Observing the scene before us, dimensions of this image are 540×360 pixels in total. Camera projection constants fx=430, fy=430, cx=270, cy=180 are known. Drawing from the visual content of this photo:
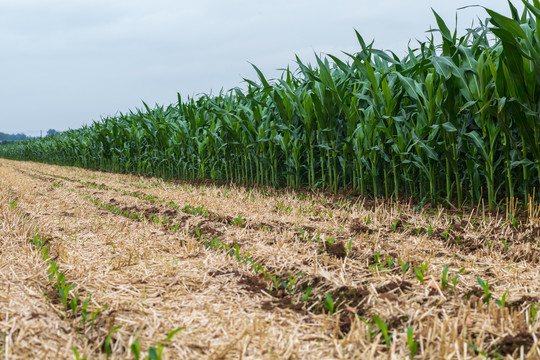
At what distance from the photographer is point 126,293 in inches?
79.7

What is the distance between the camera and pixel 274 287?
6.86 feet

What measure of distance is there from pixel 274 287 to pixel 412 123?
2.71 metres

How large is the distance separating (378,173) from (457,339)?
344cm

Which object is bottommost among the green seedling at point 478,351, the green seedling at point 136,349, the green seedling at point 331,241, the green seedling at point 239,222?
the green seedling at point 478,351

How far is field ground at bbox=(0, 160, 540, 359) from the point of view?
1.50m

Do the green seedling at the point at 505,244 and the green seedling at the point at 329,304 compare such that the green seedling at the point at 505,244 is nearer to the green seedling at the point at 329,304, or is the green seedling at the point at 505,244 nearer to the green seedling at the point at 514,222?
the green seedling at the point at 514,222

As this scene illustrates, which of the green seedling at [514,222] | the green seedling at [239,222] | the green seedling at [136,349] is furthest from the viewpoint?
the green seedling at [239,222]

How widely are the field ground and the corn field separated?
1.99ft

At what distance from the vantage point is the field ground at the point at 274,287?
150cm

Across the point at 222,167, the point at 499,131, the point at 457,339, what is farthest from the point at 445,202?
the point at 222,167

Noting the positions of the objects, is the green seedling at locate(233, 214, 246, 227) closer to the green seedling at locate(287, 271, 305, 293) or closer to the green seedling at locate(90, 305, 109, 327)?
the green seedling at locate(287, 271, 305, 293)

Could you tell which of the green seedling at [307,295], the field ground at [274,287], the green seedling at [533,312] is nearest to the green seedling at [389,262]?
the field ground at [274,287]

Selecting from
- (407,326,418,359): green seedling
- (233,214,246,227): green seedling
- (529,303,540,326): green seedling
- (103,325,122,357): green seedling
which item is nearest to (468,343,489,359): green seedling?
(407,326,418,359): green seedling

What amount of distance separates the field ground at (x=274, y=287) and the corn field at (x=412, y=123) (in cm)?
61
